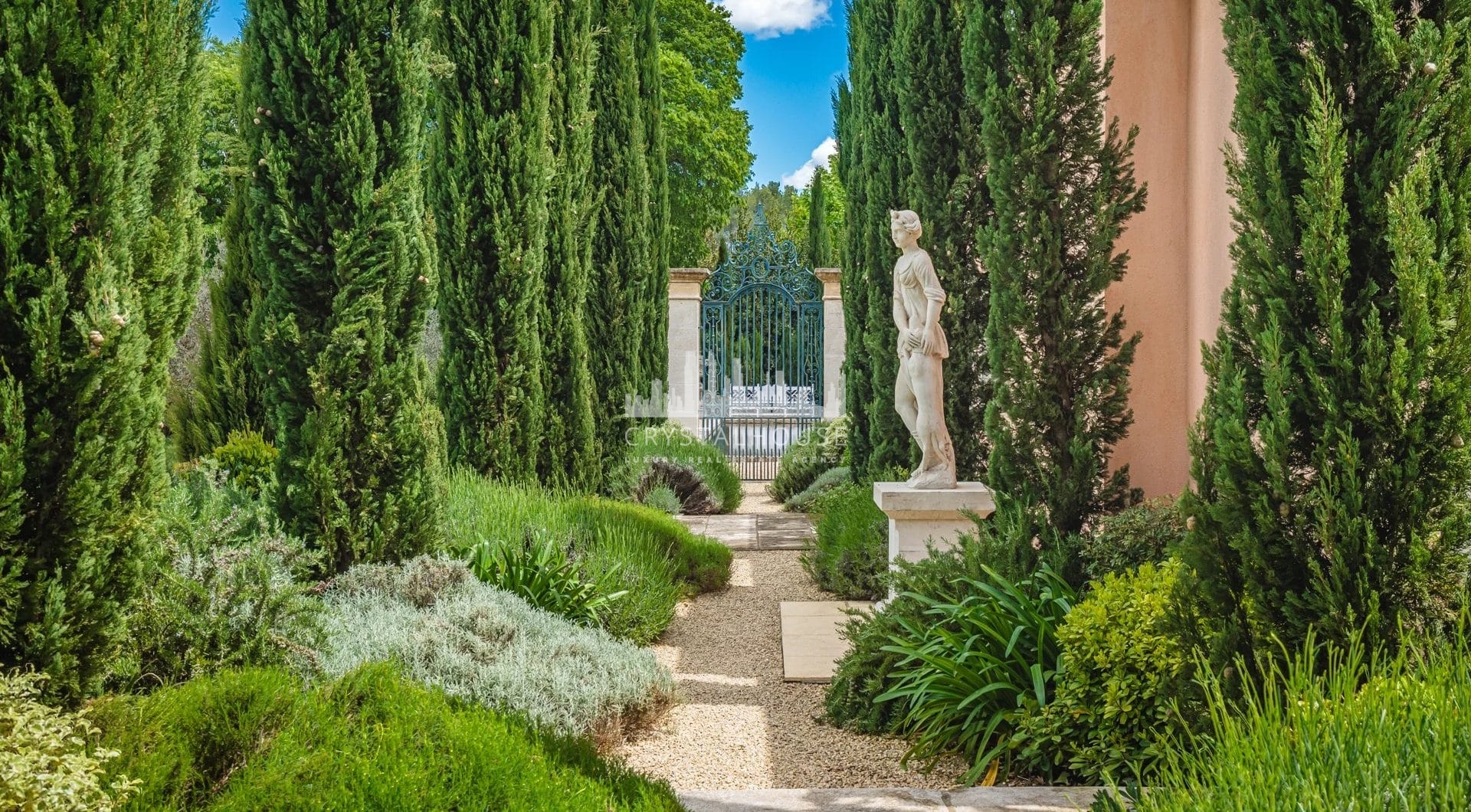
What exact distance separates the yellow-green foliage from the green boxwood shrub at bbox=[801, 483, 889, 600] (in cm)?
551

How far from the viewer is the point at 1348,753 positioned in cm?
250

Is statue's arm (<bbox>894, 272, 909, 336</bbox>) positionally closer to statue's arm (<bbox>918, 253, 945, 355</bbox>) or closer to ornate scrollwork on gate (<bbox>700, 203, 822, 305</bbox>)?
statue's arm (<bbox>918, 253, 945, 355</bbox>)

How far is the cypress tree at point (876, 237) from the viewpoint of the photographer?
9.41 meters

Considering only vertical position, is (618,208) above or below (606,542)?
above

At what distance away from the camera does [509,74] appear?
29.2 feet

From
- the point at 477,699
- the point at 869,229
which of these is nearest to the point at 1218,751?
the point at 477,699

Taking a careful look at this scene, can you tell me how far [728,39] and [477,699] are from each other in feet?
89.1

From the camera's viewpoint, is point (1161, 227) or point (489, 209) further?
point (489, 209)

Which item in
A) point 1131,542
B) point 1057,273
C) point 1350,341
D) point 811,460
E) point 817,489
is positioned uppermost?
point 1057,273

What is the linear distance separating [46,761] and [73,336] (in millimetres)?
1380

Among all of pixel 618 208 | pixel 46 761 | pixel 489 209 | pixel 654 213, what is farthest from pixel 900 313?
pixel 654 213

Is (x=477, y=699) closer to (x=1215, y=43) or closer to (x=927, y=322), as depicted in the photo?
(x=927, y=322)

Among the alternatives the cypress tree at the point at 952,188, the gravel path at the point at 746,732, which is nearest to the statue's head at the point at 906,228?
the cypress tree at the point at 952,188

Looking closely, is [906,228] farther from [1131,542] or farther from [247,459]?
[247,459]
